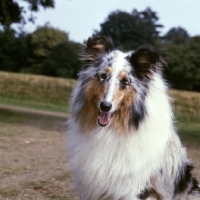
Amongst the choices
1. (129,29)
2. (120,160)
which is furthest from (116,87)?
(129,29)

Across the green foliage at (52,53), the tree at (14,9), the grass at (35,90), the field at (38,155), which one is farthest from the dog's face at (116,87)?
the green foliage at (52,53)

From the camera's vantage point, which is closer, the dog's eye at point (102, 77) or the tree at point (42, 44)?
the dog's eye at point (102, 77)

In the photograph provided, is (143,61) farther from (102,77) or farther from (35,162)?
(35,162)

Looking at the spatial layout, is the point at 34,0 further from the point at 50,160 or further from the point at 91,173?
the point at 91,173

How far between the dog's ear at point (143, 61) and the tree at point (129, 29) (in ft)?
166

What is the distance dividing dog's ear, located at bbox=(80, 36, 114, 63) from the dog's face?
28 mm

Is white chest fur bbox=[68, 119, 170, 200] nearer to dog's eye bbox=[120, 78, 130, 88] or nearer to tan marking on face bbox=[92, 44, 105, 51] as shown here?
dog's eye bbox=[120, 78, 130, 88]

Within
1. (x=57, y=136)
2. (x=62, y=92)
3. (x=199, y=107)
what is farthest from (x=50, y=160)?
(x=62, y=92)

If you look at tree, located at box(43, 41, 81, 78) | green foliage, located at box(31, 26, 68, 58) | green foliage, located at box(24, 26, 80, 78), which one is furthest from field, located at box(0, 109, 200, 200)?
green foliage, located at box(31, 26, 68, 58)

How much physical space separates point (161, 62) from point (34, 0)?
19.2m

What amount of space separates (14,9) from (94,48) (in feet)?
62.1

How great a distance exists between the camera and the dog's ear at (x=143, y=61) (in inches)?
209

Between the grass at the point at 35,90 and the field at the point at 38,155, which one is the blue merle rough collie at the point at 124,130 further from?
the grass at the point at 35,90

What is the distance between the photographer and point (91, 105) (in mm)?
5238
